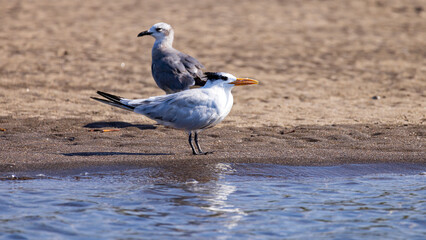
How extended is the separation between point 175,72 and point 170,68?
0.11 meters

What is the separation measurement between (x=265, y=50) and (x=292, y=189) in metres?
8.00

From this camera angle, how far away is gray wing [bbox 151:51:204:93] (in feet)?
31.2

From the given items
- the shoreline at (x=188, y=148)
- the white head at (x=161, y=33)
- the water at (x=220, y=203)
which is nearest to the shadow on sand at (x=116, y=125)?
the shoreline at (x=188, y=148)

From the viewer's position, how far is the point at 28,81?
11.8m

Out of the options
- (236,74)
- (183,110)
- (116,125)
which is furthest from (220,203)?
(236,74)

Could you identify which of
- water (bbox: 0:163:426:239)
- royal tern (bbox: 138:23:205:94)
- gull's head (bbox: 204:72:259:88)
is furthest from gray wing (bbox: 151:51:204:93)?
water (bbox: 0:163:426:239)

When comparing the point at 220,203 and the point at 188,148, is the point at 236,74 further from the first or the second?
the point at 220,203

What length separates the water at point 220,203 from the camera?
5.68m

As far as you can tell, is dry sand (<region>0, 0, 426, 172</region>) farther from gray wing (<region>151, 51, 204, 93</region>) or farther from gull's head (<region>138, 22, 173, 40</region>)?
gull's head (<region>138, 22, 173, 40</region>)

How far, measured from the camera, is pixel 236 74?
12.7 meters

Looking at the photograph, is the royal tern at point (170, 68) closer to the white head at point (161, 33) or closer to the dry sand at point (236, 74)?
the white head at point (161, 33)

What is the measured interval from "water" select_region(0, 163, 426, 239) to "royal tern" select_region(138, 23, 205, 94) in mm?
2396

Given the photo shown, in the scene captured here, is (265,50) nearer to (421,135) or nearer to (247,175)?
(421,135)

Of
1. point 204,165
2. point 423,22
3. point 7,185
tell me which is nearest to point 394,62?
point 423,22
